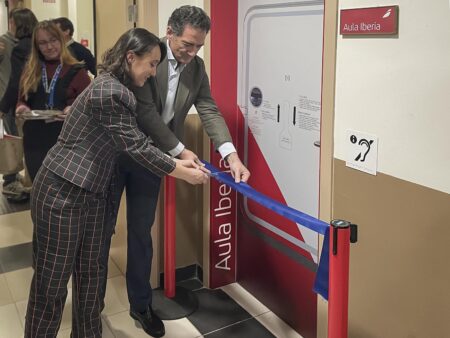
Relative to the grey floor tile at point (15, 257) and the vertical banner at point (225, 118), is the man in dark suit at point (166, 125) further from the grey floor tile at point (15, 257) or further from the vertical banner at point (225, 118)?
the grey floor tile at point (15, 257)

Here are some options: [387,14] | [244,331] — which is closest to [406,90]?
[387,14]

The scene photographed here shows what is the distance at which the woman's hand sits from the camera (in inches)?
84.7

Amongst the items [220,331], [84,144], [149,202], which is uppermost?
[84,144]

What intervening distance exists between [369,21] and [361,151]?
0.45 meters

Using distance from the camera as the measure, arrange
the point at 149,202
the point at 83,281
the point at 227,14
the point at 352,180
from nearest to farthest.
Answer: the point at 352,180
the point at 83,281
the point at 149,202
the point at 227,14

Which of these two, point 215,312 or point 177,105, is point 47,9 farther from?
point 215,312

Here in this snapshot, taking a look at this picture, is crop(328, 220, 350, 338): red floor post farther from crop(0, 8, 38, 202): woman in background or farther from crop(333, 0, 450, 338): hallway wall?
crop(0, 8, 38, 202): woman in background

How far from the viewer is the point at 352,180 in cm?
198

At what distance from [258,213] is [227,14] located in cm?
108

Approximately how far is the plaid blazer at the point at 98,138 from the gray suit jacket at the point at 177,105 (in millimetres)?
275

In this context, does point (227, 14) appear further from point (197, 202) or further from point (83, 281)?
point (83, 281)

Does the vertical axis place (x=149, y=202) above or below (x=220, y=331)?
above

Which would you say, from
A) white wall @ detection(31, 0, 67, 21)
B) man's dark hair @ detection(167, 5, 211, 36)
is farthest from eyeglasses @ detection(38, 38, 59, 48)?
white wall @ detection(31, 0, 67, 21)

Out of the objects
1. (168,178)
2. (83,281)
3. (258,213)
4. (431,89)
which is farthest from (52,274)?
(431,89)
